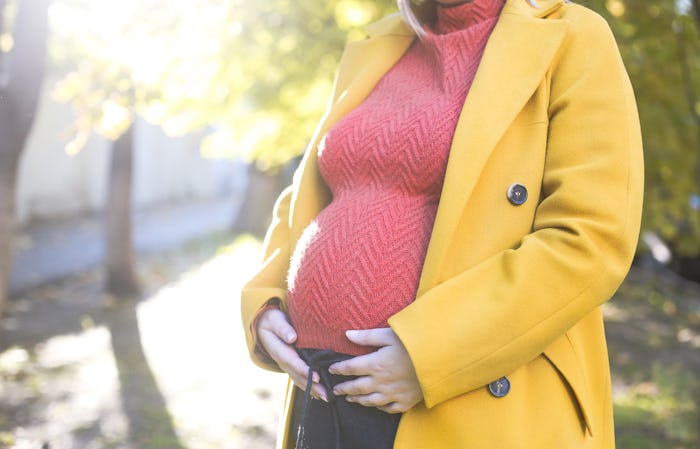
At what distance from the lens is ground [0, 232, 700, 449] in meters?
4.47

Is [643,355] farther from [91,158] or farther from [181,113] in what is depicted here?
[91,158]

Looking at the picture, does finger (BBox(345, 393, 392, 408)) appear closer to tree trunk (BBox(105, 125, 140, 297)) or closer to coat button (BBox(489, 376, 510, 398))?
coat button (BBox(489, 376, 510, 398))

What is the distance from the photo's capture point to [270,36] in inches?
212

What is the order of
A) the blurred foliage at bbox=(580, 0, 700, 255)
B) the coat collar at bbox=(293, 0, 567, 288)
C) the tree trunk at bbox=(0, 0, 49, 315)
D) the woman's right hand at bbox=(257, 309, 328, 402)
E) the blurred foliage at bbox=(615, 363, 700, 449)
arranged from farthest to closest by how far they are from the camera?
the blurred foliage at bbox=(615, 363, 700, 449), the blurred foliage at bbox=(580, 0, 700, 255), the tree trunk at bbox=(0, 0, 49, 315), the woman's right hand at bbox=(257, 309, 328, 402), the coat collar at bbox=(293, 0, 567, 288)

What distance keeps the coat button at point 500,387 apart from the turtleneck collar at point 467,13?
0.87m

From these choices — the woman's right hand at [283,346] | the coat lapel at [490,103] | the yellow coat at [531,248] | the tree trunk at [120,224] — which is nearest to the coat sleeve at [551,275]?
the yellow coat at [531,248]

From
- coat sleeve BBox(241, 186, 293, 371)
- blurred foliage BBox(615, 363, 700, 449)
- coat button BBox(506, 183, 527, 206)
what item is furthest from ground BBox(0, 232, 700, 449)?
coat button BBox(506, 183, 527, 206)

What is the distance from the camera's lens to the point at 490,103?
1554 millimetres

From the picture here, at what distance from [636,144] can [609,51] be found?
0.71ft

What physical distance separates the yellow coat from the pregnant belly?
9cm

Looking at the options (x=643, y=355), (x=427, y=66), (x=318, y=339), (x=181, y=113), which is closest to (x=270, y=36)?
(x=181, y=113)

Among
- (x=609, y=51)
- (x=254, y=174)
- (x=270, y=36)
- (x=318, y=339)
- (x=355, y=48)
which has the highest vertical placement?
(x=254, y=174)

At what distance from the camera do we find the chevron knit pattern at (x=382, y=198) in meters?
1.59

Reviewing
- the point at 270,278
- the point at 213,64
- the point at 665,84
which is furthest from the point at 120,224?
the point at 270,278
